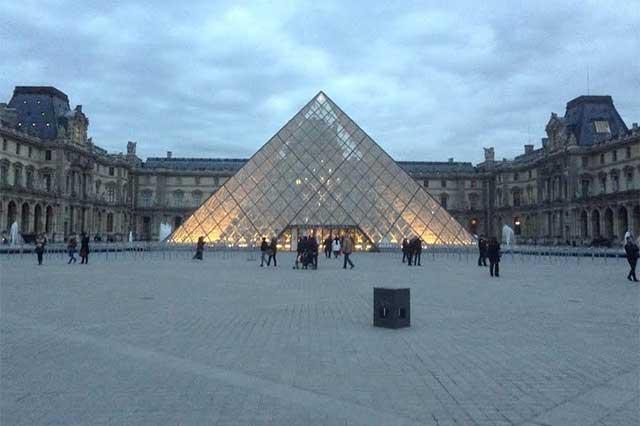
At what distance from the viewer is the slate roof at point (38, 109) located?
5369 cm

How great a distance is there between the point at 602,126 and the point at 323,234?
3581 cm

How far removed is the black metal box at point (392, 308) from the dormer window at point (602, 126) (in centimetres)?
5442

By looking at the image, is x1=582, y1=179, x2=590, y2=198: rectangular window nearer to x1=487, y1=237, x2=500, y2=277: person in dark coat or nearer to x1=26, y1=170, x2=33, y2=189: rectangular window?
x1=487, y1=237, x2=500, y2=277: person in dark coat

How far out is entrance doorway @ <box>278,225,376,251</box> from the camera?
31.7m

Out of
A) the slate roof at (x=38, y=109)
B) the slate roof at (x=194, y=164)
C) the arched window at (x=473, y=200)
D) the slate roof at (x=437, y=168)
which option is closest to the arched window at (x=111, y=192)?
the slate roof at (x=194, y=164)

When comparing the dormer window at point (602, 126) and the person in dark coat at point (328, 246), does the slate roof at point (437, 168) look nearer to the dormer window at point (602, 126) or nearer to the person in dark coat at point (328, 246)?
the dormer window at point (602, 126)

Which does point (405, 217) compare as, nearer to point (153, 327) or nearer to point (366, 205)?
point (366, 205)

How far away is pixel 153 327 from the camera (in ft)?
23.1

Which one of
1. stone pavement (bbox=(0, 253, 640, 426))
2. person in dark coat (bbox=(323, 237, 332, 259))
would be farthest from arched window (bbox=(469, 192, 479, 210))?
stone pavement (bbox=(0, 253, 640, 426))

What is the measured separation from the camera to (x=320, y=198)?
31797 millimetres

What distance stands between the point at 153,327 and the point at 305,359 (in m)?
2.63

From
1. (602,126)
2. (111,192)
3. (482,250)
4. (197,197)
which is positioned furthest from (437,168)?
(482,250)

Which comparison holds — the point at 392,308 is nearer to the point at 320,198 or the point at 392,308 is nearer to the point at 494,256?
→ the point at 494,256

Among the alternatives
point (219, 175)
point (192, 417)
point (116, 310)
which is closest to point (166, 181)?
point (219, 175)
